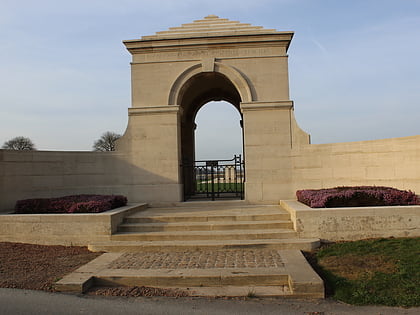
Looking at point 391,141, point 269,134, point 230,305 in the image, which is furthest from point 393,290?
point 269,134

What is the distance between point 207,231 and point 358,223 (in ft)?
12.0

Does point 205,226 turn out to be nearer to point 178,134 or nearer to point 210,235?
point 210,235

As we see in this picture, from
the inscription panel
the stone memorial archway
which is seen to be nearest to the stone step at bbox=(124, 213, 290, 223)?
the stone memorial archway

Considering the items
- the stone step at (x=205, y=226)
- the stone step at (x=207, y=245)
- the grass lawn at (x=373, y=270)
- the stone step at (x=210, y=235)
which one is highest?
the stone step at (x=205, y=226)

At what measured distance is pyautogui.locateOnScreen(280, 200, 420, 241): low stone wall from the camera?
875cm

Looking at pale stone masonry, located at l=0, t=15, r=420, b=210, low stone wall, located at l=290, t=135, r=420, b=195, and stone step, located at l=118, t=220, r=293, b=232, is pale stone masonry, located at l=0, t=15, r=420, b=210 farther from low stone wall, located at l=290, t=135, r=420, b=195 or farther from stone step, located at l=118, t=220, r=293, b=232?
stone step, located at l=118, t=220, r=293, b=232

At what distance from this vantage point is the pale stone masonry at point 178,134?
12516mm

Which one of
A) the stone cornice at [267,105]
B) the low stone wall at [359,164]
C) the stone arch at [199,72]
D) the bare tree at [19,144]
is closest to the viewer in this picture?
the low stone wall at [359,164]

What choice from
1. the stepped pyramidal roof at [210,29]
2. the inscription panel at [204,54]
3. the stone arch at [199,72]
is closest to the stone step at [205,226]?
the stone arch at [199,72]

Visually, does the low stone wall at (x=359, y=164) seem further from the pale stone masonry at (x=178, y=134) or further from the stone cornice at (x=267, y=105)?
the stone cornice at (x=267, y=105)

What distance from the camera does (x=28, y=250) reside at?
8.70 metres

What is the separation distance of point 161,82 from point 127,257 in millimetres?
7191

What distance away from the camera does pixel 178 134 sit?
42.8 ft

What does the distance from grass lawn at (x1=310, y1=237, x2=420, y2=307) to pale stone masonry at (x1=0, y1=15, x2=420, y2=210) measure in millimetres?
4436
